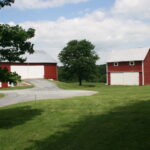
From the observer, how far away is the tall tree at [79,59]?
53.5 m

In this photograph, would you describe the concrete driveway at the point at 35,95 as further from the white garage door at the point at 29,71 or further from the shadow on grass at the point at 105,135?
the white garage door at the point at 29,71

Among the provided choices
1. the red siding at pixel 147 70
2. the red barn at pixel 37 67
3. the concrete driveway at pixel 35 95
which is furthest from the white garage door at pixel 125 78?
the concrete driveway at pixel 35 95

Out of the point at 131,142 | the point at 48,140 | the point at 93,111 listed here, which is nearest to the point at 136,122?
the point at 131,142

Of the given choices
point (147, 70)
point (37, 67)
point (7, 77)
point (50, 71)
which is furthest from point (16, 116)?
point (50, 71)

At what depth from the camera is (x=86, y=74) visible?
2141 inches

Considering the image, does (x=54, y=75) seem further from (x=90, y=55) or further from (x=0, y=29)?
(x=0, y=29)

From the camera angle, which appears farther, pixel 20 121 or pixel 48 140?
pixel 20 121

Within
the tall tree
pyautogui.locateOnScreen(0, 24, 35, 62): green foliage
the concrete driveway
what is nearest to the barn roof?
the tall tree

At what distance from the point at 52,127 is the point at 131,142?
4.55 m

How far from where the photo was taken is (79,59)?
53750 mm

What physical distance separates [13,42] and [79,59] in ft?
136

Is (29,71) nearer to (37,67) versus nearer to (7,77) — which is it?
(37,67)

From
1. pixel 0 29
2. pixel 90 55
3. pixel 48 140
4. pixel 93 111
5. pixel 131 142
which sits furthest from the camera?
pixel 90 55

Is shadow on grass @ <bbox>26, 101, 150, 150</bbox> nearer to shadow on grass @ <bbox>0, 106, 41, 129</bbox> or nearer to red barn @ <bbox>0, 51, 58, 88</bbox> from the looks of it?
shadow on grass @ <bbox>0, 106, 41, 129</bbox>
